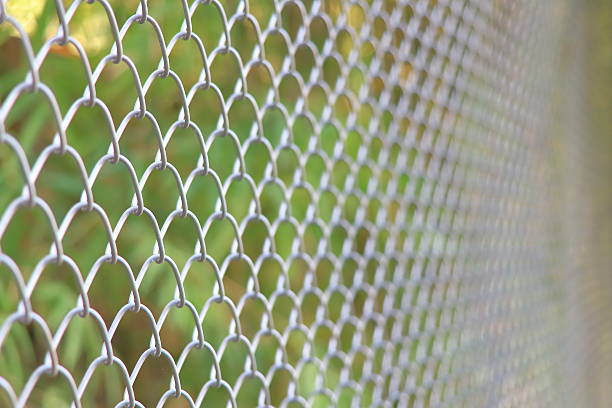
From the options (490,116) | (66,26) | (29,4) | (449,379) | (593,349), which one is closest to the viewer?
(66,26)

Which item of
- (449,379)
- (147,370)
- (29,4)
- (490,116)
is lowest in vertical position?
(147,370)

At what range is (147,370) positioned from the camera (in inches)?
50.5

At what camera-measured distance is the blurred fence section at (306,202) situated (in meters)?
0.93

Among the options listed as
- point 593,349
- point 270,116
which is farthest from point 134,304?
point 593,349

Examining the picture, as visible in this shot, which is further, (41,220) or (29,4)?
(41,220)

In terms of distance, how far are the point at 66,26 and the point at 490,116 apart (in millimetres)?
990

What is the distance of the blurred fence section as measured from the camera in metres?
0.93

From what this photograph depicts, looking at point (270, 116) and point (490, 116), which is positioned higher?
point (490, 116)

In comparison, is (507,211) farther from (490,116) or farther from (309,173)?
(309,173)

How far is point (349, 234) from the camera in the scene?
97cm

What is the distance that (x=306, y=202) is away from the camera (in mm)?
1375

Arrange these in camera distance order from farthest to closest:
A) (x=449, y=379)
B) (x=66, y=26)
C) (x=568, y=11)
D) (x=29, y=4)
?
(x=568, y=11), (x=449, y=379), (x=29, y=4), (x=66, y=26)

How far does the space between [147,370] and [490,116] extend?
62 cm

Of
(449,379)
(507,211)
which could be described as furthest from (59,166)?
(507,211)
